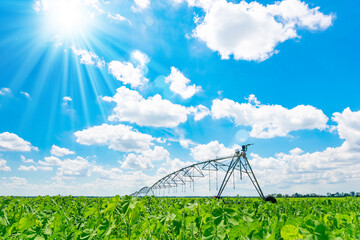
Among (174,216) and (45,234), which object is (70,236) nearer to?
(45,234)

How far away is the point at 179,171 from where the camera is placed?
2933cm

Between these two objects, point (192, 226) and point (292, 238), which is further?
point (192, 226)

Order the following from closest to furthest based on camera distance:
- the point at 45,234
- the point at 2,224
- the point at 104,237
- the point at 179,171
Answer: the point at 104,237, the point at 45,234, the point at 2,224, the point at 179,171

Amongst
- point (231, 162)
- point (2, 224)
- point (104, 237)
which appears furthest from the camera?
point (231, 162)

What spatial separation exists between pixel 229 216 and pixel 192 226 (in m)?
0.49

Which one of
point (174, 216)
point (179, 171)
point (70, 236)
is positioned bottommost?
point (70, 236)

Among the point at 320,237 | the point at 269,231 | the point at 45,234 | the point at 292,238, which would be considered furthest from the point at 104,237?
the point at 320,237

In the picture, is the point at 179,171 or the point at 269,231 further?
the point at 179,171

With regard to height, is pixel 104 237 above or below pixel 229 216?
below

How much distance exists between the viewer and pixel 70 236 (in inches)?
99.2

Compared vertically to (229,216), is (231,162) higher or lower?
higher

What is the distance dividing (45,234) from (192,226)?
4.82 feet

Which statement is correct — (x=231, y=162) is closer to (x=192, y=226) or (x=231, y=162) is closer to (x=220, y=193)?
(x=220, y=193)

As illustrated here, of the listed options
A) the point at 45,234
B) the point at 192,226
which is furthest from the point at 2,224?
the point at 192,226
